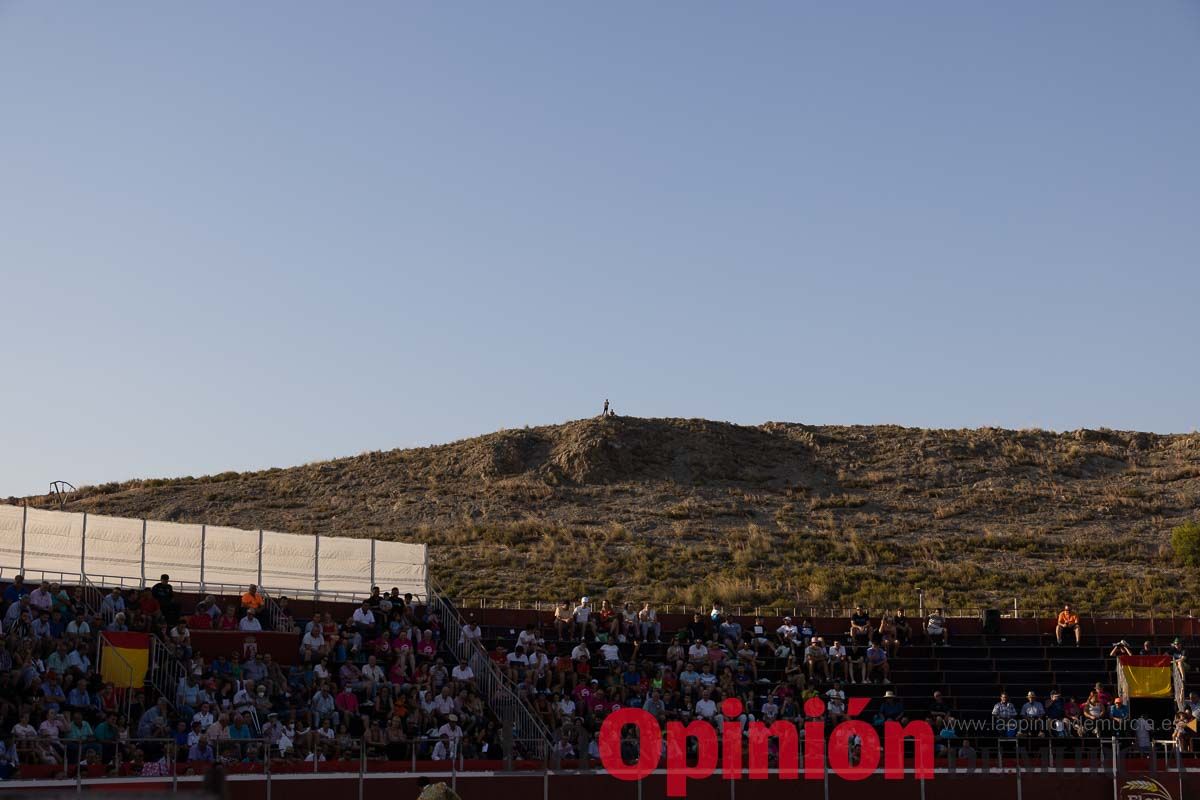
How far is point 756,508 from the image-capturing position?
68.6 m

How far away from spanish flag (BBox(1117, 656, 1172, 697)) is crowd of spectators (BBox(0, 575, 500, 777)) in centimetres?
1317

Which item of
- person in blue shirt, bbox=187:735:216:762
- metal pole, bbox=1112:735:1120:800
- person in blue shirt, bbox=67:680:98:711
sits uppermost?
person in blue shirt, bbox=67:680:98:711

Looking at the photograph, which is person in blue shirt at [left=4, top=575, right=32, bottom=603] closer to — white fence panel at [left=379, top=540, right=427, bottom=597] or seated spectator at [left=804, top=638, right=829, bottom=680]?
white fence panel at [left=379, top=540, right=427, bottom=597]

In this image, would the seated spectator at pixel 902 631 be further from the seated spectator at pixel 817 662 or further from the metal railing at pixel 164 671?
the metal railing at pixel 164 671

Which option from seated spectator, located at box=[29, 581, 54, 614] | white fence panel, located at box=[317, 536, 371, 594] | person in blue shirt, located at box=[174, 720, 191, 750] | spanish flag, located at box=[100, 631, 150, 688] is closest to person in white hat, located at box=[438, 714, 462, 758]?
person in blue shirt, located at box=[174, 720, 191, 750]

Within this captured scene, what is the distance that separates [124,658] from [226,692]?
5.91 ft

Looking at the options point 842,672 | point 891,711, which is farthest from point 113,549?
point 891,711

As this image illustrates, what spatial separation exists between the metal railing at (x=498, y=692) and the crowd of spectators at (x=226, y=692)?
17.4 inches

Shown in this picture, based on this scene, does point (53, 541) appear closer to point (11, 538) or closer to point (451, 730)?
point (11, 538)

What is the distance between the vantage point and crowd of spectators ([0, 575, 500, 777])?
2297 cm

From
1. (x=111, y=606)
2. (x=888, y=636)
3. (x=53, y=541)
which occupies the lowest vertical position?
(x=888, y=636)

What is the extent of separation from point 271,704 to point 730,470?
166 feet

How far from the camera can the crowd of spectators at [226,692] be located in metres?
23.0

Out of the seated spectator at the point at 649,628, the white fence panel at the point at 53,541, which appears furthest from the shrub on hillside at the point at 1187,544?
the white fence panel at the point at 53,541
